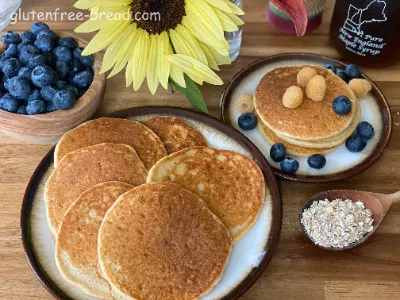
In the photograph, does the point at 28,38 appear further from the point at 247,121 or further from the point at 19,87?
the point at 247,121

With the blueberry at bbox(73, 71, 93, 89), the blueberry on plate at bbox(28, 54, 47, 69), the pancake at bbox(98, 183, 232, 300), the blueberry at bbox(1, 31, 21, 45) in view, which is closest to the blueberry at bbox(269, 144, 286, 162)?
the pancake at bbox(98, 183, 232, 300)

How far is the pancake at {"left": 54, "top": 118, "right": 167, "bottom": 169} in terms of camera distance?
40.5 inches

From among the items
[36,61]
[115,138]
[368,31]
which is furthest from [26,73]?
[368,31]

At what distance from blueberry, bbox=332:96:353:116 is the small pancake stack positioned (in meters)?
0.24

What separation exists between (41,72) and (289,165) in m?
0.59

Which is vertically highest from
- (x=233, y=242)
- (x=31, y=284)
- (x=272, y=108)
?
(x=272, y=108)

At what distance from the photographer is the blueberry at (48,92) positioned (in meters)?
1.04

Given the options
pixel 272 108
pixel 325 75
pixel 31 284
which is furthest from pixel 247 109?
pixel 31 284

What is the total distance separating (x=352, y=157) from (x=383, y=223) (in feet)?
0.53

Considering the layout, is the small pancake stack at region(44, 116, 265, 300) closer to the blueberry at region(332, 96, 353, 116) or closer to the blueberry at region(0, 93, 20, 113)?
the blueberry at region(0, 93, 20, 113)

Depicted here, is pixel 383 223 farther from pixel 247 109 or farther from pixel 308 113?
pixel 247 109

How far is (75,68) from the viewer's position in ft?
3.65

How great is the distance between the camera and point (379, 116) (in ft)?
3.81

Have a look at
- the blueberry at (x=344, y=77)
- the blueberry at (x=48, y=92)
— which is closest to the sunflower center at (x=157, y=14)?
the blueberry at (x=48, y=92)
